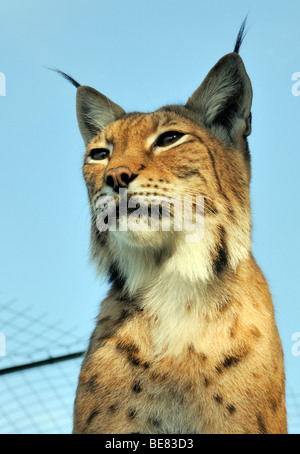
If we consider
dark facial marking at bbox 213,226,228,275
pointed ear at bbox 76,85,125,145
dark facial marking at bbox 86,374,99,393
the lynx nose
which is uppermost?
pointed ear at bbox 76,85,125,145

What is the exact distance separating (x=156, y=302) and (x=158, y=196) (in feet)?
2.46

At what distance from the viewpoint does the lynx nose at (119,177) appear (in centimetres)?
370

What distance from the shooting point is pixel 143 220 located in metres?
3.68

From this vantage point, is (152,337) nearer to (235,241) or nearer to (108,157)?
(235,241)

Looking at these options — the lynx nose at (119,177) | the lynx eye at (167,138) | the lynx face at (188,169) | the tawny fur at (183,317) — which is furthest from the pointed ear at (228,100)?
the lynx nose at (119,177)

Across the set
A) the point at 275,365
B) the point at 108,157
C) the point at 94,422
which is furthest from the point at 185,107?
the point at 94,422

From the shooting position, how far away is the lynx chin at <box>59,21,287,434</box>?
350 cm

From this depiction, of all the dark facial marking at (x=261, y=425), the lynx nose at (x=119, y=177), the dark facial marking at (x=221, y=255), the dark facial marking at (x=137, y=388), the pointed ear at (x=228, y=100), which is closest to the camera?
the dark facial marking at (x=261, y=425)

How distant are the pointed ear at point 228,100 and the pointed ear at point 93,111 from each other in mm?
932

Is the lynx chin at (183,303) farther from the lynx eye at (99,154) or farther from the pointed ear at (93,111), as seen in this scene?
the pointed ear at (93,111)

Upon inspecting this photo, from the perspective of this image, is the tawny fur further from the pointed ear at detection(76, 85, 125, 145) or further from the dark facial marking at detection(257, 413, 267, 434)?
the pointed ear at detection(76, 85, 125, 145)

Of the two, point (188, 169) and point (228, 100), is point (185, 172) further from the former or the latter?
point (228, 100)

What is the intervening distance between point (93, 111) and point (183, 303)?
7.35 ft

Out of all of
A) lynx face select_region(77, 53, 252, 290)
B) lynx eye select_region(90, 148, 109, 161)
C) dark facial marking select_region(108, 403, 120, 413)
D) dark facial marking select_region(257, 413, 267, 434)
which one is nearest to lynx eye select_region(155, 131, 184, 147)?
lynx face select_region(77, 53, 252, 290)
